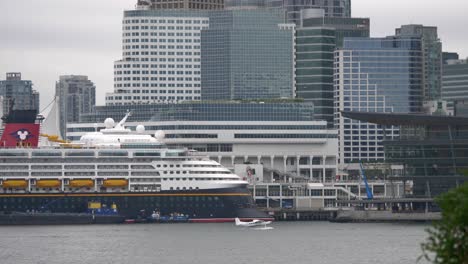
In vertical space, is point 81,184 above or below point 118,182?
below

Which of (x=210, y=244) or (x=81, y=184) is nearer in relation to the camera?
(x=210, y=244)

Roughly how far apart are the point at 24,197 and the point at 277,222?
25092 mm

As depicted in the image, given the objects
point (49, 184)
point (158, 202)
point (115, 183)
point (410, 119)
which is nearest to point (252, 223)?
point (158, 202)

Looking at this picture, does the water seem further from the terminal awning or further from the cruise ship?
the terminal awning

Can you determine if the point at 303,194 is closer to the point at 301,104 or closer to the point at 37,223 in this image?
the point at 301,104

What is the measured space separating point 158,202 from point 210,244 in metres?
34.2

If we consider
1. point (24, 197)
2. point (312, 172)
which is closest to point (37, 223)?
point (24, 197)

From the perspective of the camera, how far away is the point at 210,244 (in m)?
112

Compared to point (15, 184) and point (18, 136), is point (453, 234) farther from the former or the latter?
point (18, 136)

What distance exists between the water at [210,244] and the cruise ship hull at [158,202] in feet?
11.1

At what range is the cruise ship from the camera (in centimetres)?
14488

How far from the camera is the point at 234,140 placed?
179000mm

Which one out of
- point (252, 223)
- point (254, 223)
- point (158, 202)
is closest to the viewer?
point (252, 223)

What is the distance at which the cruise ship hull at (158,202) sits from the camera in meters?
144
